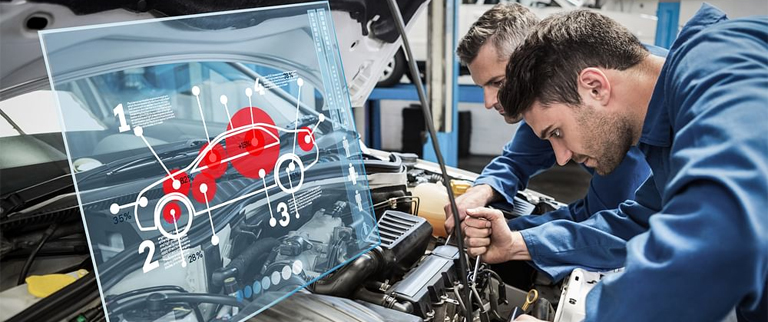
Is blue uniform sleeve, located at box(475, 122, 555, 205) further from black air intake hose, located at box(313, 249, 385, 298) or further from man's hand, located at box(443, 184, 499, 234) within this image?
black air intake hose, located at box(313, 249, 385, 298)

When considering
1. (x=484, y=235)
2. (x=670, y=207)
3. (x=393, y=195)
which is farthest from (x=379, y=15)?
(x=670, y=207)

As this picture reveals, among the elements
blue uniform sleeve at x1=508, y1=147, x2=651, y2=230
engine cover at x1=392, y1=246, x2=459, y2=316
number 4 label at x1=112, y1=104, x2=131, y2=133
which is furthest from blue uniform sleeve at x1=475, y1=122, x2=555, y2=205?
number 4 label at x1=112, y1=104, x2=131, y2=133

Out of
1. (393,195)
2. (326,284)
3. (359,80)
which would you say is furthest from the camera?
(359,80)

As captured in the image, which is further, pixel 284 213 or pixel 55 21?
pixel 284 213

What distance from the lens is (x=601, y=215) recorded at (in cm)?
139

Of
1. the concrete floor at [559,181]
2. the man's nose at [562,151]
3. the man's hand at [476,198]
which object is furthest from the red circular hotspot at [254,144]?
the concrete floor at [559,181]

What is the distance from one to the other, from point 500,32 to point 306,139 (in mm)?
844

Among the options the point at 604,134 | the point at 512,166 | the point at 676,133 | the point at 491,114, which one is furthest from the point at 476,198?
the point at 491,114

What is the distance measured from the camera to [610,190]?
61.7 inches

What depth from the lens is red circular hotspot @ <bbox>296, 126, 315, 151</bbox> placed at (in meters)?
1.00

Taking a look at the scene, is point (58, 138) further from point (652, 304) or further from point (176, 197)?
point (652, 304)

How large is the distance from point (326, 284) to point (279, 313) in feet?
0.42
